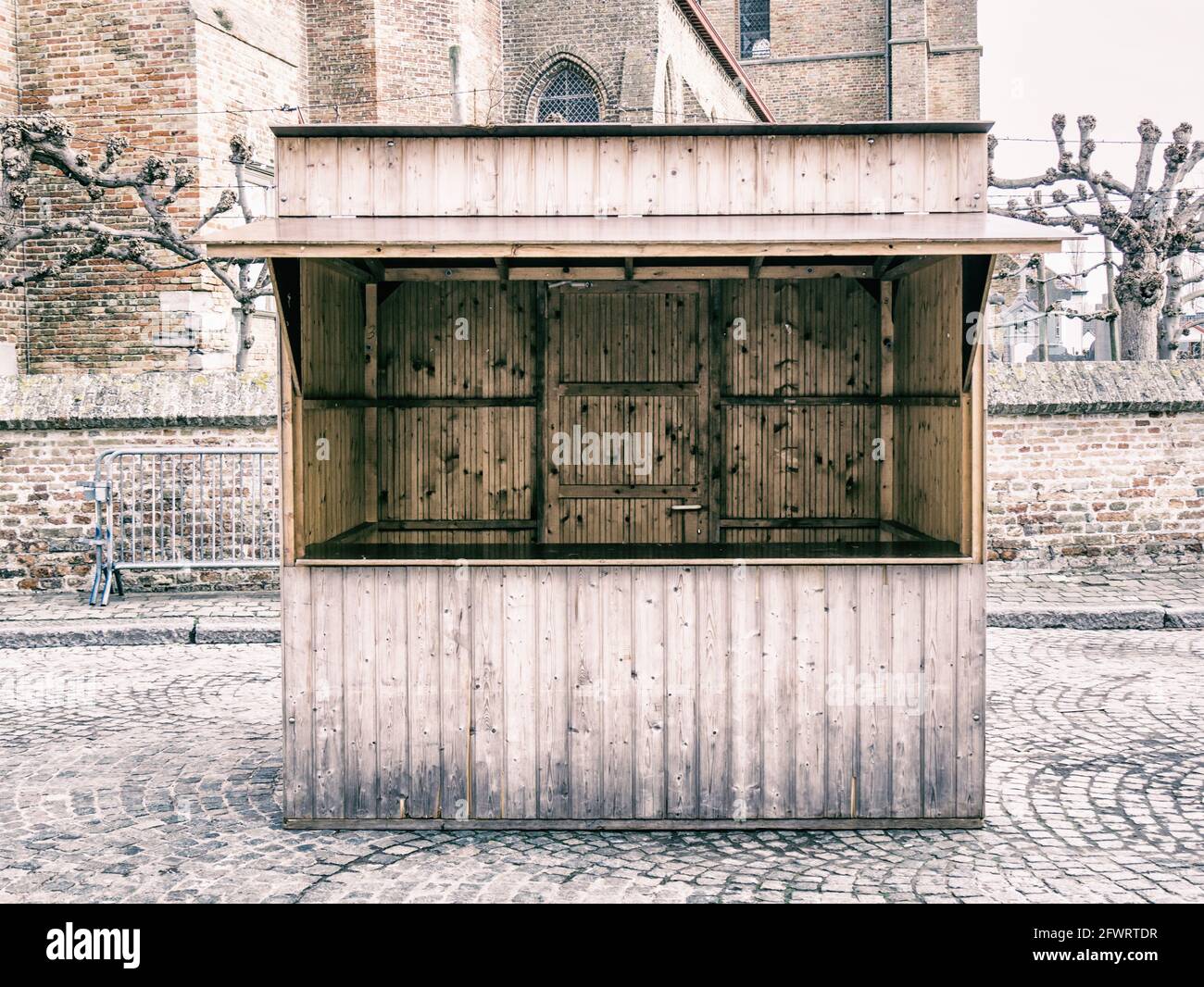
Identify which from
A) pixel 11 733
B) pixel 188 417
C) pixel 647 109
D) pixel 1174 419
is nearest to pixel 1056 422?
pixel 1174 419

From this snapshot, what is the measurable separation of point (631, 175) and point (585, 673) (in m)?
2.41

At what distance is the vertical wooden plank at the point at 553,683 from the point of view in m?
5.70

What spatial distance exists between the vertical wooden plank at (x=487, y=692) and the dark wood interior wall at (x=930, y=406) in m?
2.28

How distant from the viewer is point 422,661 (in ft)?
18.7

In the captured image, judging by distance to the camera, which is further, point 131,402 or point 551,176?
point 131,402

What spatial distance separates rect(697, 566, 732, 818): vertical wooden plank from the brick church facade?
13.2m

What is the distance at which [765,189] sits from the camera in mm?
5922

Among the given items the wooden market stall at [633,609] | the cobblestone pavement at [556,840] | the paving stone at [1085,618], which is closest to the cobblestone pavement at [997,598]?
the paving stone at [1085,618]

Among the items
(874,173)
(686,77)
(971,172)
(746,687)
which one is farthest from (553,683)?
(686,77)

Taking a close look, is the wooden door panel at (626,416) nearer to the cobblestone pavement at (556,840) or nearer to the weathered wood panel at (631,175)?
the weathered wood panel at (631,175)

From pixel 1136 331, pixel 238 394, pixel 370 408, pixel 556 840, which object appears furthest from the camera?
pixel 1136 331

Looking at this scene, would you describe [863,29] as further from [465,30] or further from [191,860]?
[191,860]

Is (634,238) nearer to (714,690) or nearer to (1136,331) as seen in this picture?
(714,690)

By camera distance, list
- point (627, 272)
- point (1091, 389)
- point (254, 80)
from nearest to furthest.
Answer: point (627, 272), point (1091, 389), point (254, 80)
